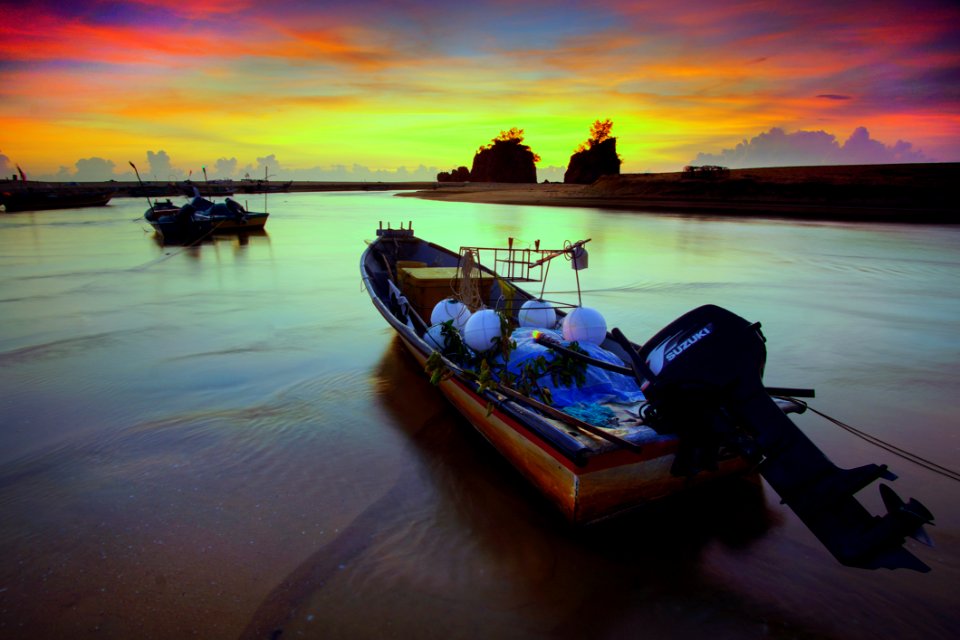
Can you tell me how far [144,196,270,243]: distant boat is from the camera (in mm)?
25950

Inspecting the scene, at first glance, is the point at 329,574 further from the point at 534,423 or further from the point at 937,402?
the point at 937,402

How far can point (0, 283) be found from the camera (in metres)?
15.7

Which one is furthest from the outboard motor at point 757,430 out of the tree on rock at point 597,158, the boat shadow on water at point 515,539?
the tree on rock at point 597,158

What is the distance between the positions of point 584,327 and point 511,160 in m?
123

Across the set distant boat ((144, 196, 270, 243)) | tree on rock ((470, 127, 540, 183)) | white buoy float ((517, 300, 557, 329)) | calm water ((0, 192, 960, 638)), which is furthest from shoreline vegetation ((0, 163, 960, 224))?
tree on rock ((470, 127, 540, 183))

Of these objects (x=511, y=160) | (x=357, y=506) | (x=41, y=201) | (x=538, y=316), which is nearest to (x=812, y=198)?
(x=538, y=316)

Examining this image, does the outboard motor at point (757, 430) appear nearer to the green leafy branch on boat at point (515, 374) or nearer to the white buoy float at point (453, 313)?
the green leafy branch on boat at point (515, 374)

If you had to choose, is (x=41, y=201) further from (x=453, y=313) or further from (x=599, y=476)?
(x=599, y=476)

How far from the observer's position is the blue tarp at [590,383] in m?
5.22

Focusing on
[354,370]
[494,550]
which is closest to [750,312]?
[354,370]

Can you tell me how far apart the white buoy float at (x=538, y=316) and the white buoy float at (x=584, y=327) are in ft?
2.86

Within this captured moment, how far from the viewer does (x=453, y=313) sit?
6762mm

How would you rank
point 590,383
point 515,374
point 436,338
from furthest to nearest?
point 436,338 → point 515,374 → point 590,383

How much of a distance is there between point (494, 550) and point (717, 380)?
7.59 ft
